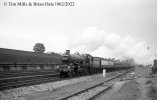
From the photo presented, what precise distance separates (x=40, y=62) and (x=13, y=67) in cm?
958

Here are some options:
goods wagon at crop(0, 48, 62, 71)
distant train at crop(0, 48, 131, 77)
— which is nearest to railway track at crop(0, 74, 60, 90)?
distant train at crop(0, 48, 131, 77)

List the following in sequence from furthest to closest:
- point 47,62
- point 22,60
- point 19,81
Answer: point 47,62 < point 22,60 < point 19,81

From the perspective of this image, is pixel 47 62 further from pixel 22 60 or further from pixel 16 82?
pixel 16 82

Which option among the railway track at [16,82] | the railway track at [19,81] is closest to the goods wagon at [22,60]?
the railway track at [19,81]

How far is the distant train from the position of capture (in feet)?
81.4

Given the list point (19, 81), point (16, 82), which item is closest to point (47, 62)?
point (19, 81)

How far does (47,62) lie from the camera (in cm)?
4403

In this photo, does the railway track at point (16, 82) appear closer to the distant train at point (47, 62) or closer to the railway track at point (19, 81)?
the railway track at point (19, 81)

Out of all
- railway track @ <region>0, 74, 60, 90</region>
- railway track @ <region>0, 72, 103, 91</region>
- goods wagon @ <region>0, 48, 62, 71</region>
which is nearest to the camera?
railway track @ <region>0, 74, 60, 90</region>

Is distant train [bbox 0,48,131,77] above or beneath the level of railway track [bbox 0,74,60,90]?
above

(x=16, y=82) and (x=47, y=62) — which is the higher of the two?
(x=47, y=62)

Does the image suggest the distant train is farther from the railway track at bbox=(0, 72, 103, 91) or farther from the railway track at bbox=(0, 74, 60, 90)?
the railway track at bbox=(0, 74, 60, 90)

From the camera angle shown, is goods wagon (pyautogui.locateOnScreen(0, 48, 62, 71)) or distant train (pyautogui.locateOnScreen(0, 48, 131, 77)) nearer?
distant train (pyautogui.locateOnScreen(0, 48, 131, 77))

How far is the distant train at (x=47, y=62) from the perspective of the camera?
2480cm
